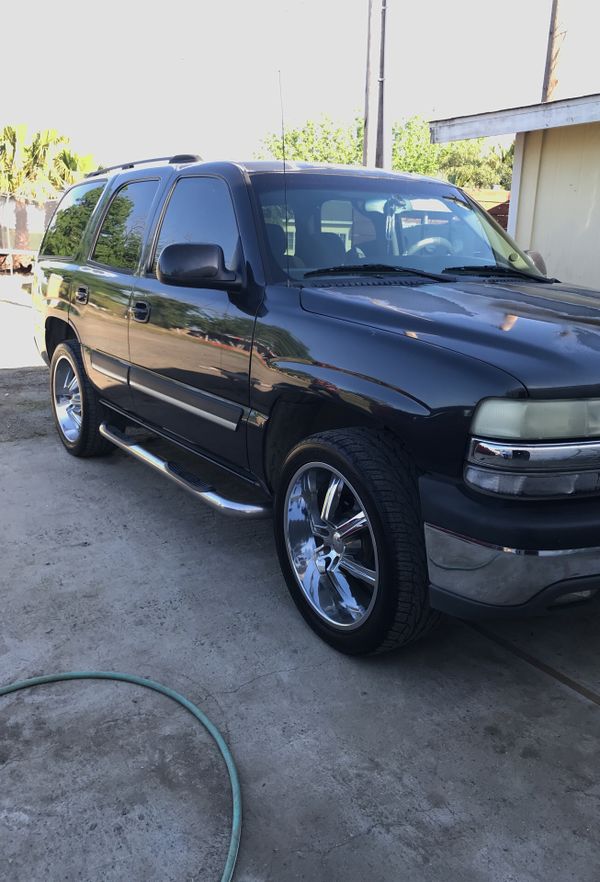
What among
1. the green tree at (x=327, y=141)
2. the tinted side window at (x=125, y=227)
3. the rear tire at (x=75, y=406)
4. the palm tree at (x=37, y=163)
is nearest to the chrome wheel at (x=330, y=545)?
the tinted side window at (x=125, y=227)

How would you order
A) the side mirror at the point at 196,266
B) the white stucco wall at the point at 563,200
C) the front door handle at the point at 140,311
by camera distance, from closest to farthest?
the side mirror at the point at 196,266, the front door handle at the point at 140,311, the white stucco wall at the point at 563,200

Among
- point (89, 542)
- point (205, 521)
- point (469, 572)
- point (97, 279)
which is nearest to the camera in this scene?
point (469, 572)

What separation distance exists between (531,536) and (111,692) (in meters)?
1.60

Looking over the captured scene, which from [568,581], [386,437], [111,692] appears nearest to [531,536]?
[568,581]

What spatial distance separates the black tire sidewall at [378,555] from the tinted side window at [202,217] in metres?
1.05

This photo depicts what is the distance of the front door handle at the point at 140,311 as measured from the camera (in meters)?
4.02

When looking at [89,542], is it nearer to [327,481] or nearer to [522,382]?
[327,481]

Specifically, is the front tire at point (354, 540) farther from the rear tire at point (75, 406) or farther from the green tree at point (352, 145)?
the green tree at point (352, 145)

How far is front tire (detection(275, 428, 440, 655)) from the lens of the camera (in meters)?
2.59

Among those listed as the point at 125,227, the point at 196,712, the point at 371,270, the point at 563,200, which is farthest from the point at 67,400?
the point at 563,200

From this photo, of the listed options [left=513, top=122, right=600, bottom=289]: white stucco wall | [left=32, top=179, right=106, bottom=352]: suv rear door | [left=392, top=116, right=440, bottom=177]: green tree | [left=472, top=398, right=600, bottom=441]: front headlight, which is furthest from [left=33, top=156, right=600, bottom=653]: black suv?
[left=392, top=116, right=440, bottom=177]: green tree

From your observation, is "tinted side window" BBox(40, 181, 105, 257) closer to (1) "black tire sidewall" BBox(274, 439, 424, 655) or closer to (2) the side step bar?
(2) the side step bar

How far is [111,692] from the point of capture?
274 cm

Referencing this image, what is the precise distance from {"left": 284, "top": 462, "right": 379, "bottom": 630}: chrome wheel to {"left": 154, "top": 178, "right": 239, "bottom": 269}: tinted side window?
3.67 ft
